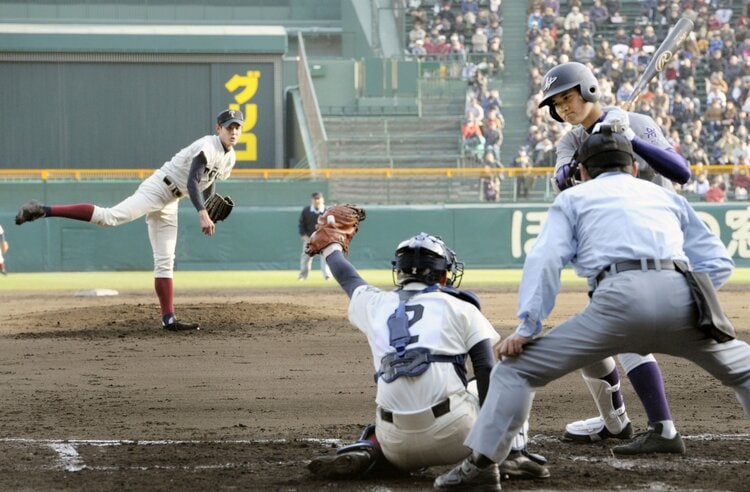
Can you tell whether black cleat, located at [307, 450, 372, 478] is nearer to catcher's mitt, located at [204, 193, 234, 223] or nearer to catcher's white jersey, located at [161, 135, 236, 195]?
catcher's white jersey, located at [161, 135, 236, 195]

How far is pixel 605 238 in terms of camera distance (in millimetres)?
4824

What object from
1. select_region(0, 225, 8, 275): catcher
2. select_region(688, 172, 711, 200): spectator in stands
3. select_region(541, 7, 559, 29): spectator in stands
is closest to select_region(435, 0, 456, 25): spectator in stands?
select_region(541, 7, 559, 29): spectator in stands

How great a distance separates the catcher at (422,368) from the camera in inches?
197

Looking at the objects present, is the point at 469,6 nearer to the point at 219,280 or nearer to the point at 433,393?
the point at 219,280

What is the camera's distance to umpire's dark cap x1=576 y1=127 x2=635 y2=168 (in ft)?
16.6

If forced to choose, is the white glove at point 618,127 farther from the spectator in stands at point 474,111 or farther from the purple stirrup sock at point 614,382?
the spectator in stands at point 474,111

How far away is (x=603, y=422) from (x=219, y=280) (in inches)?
630

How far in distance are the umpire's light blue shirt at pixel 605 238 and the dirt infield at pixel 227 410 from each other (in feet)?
3.21

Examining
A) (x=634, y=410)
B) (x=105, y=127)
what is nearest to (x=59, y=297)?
(x=105, y=127)

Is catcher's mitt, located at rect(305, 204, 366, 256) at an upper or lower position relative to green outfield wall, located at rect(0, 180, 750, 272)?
upper

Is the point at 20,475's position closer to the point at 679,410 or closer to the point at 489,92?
the point at 679,410

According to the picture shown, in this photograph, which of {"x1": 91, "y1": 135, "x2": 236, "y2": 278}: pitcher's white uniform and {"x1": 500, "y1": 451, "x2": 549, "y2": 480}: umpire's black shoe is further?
{"x1": 91, "y1": 135, "x2": 236, "y2": 278}: pitcher's white uniform

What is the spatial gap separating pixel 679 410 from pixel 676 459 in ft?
5.67

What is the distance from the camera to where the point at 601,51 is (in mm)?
30250
